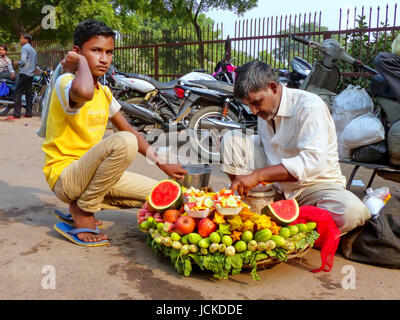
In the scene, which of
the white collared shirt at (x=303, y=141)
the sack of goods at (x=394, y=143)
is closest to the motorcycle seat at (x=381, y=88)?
the sack of goods at (x=394, y=143)

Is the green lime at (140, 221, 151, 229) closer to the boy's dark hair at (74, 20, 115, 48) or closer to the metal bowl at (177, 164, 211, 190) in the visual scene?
the metal bowl at (177, 164, 211, 190)

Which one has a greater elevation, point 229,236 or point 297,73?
point 297,73

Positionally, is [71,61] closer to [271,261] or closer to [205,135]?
[271,261]

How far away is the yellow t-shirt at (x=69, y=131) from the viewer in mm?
2895

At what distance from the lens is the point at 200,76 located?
7074 millimetres

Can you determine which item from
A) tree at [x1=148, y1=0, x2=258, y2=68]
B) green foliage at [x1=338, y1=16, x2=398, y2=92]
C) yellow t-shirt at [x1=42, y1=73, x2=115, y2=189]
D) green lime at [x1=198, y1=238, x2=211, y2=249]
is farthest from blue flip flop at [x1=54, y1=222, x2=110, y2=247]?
tree at [x1=148, y1=0, x2=258, y2=68]

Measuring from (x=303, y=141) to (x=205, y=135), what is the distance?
370 cm

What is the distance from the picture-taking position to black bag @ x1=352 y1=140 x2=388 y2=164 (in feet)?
11.9

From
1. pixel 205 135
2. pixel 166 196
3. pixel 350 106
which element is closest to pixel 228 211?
pixel 166 196

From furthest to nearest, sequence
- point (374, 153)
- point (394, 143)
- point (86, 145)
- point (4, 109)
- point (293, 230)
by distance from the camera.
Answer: point (4, 109) → point (374, 153) → point (394, 143) → point (86, 145) → point (293, 230)

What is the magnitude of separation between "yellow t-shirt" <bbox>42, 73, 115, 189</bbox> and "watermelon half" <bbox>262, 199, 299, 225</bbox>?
1.35 meters

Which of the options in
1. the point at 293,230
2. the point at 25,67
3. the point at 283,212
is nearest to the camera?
the point at 293,230

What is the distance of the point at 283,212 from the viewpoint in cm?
253

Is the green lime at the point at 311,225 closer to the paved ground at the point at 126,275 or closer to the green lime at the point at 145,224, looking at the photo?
the paved ground at the point at 126,275
